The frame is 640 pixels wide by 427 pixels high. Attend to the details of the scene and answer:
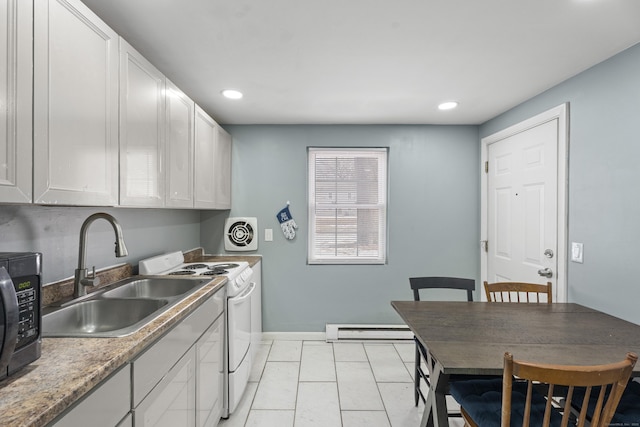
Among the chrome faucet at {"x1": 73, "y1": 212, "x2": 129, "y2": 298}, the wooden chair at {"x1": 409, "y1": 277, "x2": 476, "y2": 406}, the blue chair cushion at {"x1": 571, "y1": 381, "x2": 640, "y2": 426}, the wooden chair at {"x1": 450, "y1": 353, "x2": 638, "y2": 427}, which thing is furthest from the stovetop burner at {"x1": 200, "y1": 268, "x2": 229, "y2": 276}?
the blue chair cushion at {"x1": 571, "y1": 381, "x2": 640, "y2": 426}

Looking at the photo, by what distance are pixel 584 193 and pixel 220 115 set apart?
303cm

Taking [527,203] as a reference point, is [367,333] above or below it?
below

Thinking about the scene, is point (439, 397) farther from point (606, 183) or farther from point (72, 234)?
point (72, 234)

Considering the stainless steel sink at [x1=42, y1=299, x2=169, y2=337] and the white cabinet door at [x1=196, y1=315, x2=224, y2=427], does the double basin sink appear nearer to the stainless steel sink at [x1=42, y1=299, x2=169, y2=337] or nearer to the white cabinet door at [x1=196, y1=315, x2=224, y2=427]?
the stainless steel sink at [x1=42, y1=299, x2=169, y2=337]

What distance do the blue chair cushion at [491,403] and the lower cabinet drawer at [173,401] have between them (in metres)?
1.30

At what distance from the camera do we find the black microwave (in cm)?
75

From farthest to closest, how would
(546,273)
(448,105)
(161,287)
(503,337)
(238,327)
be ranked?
(448,105), (546,273), (238,327), (161,287), (503,337)

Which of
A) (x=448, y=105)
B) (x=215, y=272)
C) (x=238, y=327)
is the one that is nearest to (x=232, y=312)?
(x=238, y=327)

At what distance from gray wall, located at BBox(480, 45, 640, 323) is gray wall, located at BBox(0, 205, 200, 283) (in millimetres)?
3073

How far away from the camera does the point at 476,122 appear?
124 inches

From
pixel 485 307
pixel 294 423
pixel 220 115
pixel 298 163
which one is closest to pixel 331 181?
pixel 298 163

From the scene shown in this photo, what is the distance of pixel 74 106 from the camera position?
3.67 feet

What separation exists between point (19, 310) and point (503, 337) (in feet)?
6.02

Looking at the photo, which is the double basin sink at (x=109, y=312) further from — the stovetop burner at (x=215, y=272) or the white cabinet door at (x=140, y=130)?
the white cabinet door at (x=140, y=130)
